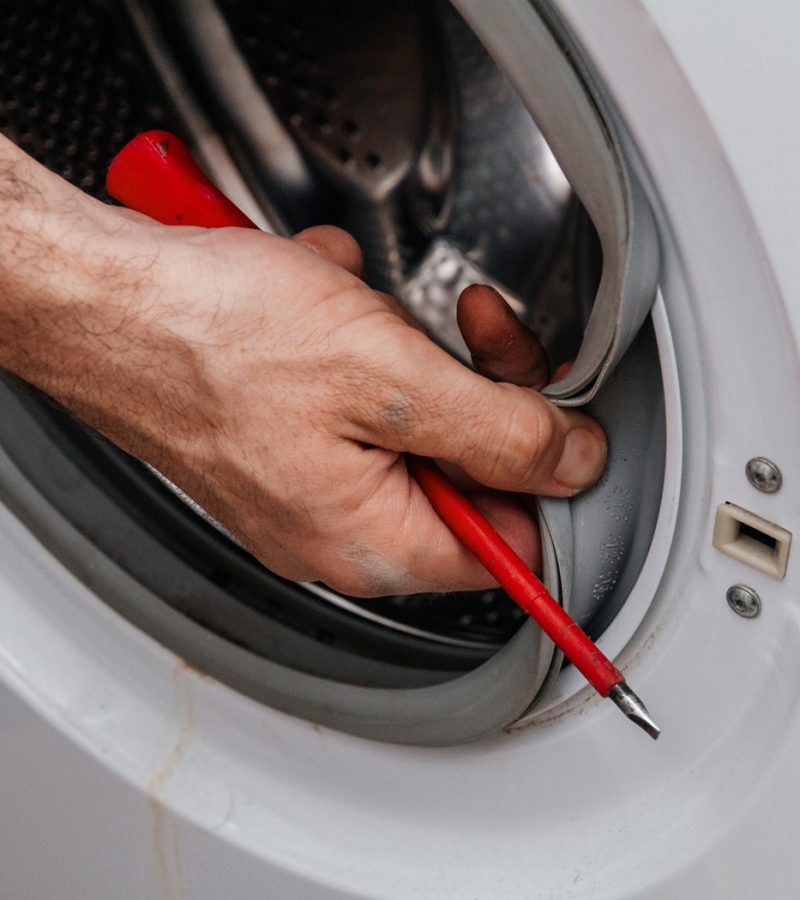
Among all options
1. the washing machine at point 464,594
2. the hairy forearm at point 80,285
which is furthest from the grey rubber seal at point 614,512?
the hairy forearm at point 80,285

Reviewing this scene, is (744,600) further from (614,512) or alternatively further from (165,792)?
(165,792)

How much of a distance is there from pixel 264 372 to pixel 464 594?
1.02 ft

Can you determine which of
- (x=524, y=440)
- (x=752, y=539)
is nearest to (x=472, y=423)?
(x=524, y=440)

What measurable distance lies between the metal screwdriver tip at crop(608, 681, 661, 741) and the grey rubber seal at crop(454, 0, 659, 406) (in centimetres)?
15

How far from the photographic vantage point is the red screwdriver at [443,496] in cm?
49

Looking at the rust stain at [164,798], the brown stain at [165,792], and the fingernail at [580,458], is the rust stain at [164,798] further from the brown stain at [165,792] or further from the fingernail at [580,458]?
the fingernail at [580,458]

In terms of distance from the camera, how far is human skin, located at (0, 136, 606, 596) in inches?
20.1

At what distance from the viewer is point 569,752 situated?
0.56 meters

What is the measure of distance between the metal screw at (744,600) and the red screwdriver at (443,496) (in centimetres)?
6

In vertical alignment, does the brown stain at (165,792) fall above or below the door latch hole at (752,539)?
below

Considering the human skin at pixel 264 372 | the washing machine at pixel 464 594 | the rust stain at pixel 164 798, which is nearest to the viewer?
the washing machine at pixel 464 594

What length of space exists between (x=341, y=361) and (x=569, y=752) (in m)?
0.23

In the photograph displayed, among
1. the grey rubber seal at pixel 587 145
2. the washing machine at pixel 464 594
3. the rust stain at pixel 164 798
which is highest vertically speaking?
the grey rubber seal at pixel 587 145

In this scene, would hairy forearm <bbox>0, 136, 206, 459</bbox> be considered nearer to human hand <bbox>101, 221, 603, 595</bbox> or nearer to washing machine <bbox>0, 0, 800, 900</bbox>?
human hand <bbox>101, 221, 603, 595</bbox>
